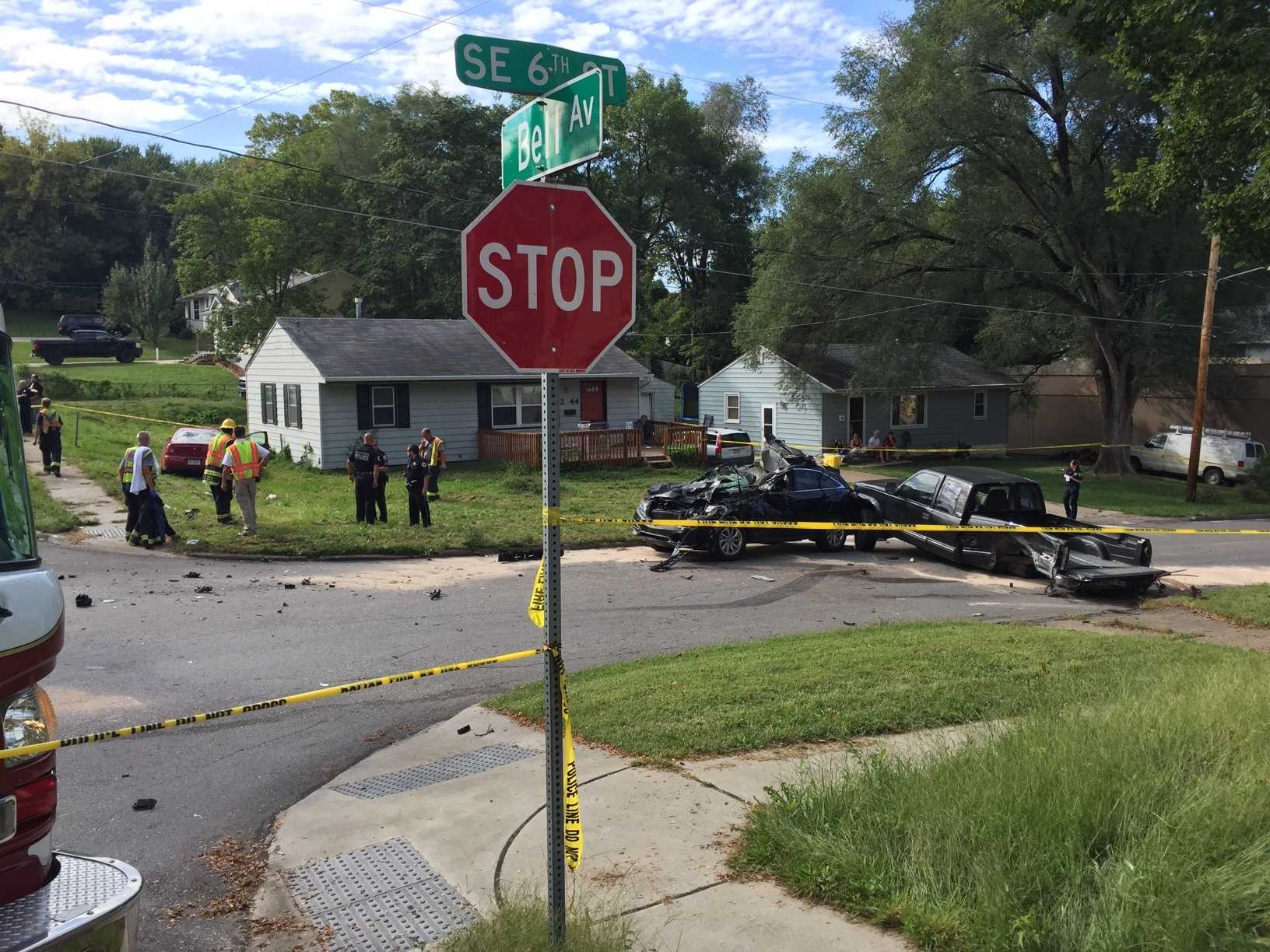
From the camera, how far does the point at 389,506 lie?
813 inches

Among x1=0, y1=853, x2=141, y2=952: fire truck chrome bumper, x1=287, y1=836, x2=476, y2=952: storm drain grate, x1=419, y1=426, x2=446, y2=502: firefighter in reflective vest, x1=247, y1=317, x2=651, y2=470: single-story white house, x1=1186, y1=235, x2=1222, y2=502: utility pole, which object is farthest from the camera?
x1=247, y1=317, x2=651, y2=470: single-story white house

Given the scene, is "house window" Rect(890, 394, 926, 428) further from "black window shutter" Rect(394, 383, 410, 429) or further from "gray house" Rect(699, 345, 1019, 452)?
"black window shutter" Rect(394, 383, 410, 429)

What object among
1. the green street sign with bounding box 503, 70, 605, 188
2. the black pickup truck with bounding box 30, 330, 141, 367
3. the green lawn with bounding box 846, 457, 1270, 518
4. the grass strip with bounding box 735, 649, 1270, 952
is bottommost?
the green lawn with bounding box 846, 457, 1270, 518

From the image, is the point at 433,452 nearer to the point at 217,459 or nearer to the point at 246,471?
the point at 217,459

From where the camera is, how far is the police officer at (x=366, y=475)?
57.9 feet

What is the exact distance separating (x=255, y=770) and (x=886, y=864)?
4.34 m

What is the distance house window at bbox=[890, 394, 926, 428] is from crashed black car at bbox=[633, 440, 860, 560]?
69.0ft

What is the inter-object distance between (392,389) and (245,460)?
Result: 38.1 ft

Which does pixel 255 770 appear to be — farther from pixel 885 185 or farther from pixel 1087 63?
pixel 1087 63

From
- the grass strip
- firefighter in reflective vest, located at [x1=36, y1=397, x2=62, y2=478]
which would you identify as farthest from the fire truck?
firefighter in reflective vest, located at [x1=36, y1=397, x2=62, y2=478]

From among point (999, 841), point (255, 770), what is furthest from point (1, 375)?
point (999, 841)

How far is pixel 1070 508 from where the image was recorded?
71.9 ft

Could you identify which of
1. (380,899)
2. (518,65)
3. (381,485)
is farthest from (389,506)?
(518,65)

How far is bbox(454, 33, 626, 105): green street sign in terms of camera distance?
172 inches
